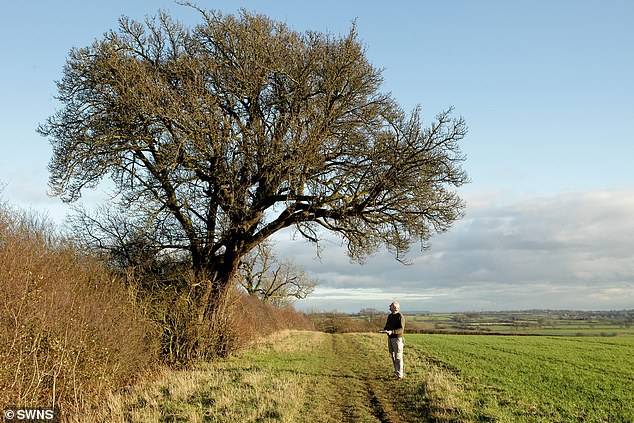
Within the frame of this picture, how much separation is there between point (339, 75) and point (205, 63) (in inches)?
181

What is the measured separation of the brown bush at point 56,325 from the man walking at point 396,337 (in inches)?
290

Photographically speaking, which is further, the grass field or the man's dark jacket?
the man's dark jacket

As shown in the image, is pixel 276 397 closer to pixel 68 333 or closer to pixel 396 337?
pixel 68 333

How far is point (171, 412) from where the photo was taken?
1144cm

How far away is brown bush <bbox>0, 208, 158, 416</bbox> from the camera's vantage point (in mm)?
9883

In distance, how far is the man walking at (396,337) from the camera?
656 inches

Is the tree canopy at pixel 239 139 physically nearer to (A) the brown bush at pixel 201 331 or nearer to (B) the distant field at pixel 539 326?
(A) the brown bush at pixel 201 331

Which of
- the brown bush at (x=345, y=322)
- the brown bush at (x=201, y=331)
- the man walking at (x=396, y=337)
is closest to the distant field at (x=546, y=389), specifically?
the man walking at (x=396, y=337)

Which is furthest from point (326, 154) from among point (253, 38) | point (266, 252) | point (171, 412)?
point (171, 412)

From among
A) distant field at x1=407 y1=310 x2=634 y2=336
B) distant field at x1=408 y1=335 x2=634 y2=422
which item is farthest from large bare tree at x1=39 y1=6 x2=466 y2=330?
distant field at x1=407 y1=310 x2=634 y2=336

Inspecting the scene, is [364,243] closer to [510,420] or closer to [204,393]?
[204,393]

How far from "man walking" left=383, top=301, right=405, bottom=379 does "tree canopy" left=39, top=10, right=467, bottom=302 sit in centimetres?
433

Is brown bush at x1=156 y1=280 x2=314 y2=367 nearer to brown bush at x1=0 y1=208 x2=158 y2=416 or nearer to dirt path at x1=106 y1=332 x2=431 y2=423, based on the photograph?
dirt path at x1=106 y1=332 x2=431 y2=423

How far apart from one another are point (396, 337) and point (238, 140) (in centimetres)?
831
